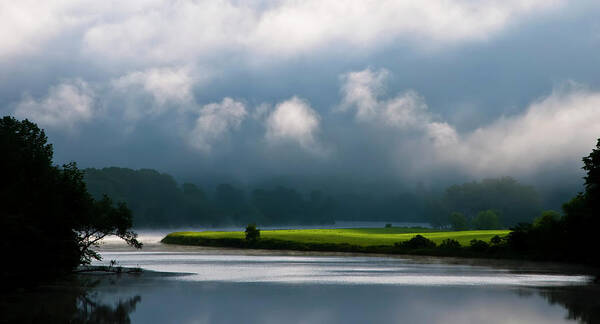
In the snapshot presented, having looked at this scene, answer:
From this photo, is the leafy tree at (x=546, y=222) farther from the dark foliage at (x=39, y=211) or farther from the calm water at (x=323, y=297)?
the dark foliage at (x=39, y=211)

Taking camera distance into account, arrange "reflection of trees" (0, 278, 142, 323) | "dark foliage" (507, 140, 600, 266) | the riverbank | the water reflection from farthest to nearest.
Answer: the riverbank
"dark foliage" (507, 140, 600, 266)
the water reflection
"reflection of trees" (0, 278, 142, 323)

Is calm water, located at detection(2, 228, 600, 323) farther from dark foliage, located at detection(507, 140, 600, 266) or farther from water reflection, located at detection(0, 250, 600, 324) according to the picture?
dark foliage, located at detection(507, 140, 600, 266)

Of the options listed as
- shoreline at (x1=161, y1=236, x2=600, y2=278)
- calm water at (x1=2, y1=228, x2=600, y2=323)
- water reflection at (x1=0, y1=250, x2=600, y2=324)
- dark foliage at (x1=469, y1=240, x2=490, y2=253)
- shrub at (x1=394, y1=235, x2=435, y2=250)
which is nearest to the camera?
water reflection at (x1=0, y1=250, x2=600, y2=324)

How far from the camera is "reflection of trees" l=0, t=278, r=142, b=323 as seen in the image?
36.7 metres

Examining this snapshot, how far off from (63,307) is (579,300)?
30.9 m

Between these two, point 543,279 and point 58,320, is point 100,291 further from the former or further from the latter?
point 543,279

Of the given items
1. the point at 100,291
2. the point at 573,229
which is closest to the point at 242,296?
the point at 100,291

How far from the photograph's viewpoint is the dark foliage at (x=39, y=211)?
47.2 meters

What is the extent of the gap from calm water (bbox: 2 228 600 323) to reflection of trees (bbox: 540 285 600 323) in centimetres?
6

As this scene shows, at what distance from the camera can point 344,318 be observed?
38.2 metres

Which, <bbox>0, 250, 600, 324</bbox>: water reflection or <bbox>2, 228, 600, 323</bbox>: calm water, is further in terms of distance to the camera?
<bbox>2, 228, 600, 323</bbox>: calm water

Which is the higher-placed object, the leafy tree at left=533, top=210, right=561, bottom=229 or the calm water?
the leafy tree at left=533, top=210, right=561, bottom=229

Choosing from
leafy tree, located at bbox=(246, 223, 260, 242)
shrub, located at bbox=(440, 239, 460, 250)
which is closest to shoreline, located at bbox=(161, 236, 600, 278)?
leafy tree, located at bbox=(246, 223, 260, 242)

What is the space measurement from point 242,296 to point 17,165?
16.9m
